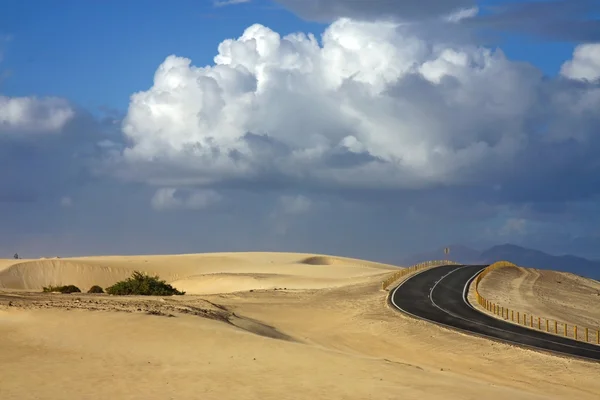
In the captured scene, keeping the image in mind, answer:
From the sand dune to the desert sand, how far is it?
544 inches

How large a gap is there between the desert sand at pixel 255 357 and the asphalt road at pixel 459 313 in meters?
2.04

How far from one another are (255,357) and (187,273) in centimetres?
9346

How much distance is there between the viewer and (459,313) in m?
48.2

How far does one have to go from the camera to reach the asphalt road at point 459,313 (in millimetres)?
36406

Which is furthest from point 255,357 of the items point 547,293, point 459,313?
point 547,293

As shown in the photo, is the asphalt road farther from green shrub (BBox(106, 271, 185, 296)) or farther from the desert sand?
green shrub (BBox(106, 271, 185, 296))

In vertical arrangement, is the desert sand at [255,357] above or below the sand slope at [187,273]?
below

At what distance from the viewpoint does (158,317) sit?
33.8 metres

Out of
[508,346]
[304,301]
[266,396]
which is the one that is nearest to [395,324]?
[508,346]

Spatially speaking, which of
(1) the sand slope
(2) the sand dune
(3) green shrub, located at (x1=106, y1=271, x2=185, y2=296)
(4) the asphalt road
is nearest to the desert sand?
(4) the asphalt road

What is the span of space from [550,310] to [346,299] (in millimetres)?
15735

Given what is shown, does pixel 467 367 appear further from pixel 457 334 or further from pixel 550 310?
pixel 550 310

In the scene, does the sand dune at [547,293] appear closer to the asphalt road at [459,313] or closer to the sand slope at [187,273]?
the asphalt road at [459,313]

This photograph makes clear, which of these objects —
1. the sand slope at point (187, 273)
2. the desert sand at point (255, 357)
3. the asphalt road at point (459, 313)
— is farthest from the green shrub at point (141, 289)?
the sand slope at point (187, 273)
